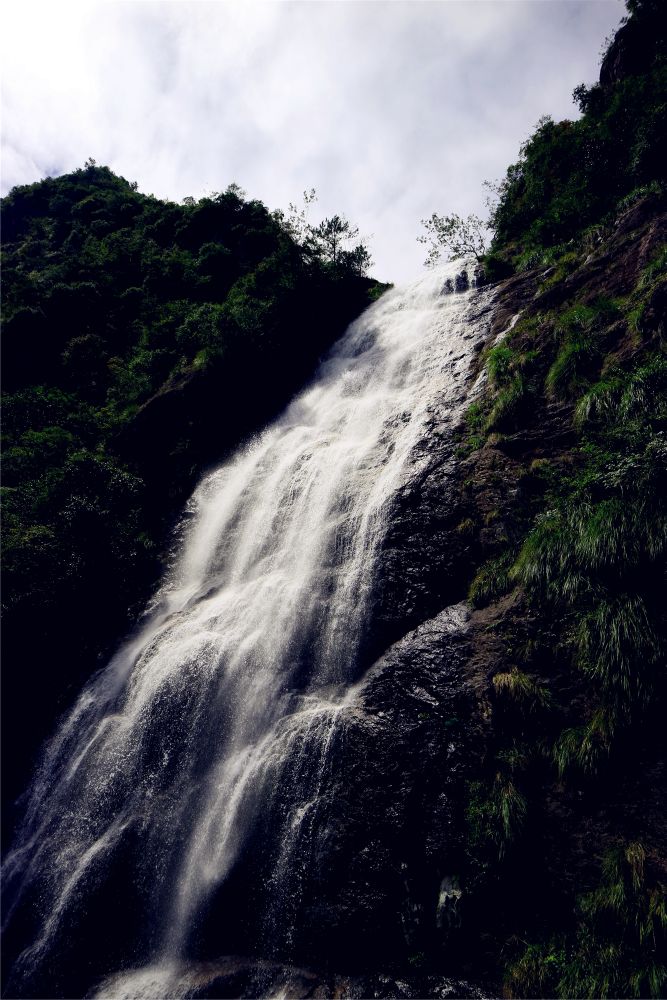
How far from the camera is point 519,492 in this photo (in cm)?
Answer: 930

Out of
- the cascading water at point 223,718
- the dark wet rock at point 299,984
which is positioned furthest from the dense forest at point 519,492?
the cascading water at point 223,718

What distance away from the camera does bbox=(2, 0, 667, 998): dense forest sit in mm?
6098

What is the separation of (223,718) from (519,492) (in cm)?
715

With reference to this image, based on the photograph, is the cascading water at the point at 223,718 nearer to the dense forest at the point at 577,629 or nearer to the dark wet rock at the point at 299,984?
the dark wet rock at the point at 299,984

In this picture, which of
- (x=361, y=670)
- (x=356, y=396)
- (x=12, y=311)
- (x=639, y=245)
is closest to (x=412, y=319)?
(x=356, y=396)

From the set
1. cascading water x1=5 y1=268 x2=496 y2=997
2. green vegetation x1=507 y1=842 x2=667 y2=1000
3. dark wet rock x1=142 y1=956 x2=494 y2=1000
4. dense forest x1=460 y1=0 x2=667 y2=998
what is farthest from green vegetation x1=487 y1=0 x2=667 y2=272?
dark wet rock x1=142 y1=956 x2=494 y2=1000

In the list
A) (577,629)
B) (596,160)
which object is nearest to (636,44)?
(596,160)

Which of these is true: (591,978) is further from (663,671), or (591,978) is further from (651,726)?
(663,671)

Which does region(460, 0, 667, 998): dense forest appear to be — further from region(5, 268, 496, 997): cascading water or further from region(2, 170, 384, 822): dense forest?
region(2, 170, 384, 822): dense forest

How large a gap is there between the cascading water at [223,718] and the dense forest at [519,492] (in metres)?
1.87

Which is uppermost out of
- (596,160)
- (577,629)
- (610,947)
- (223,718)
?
(596,160)

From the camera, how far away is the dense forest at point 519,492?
20.0 feet

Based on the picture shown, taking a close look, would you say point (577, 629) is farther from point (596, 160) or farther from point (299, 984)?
point (596, 160)

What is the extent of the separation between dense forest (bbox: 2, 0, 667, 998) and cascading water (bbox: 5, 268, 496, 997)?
187 cm
